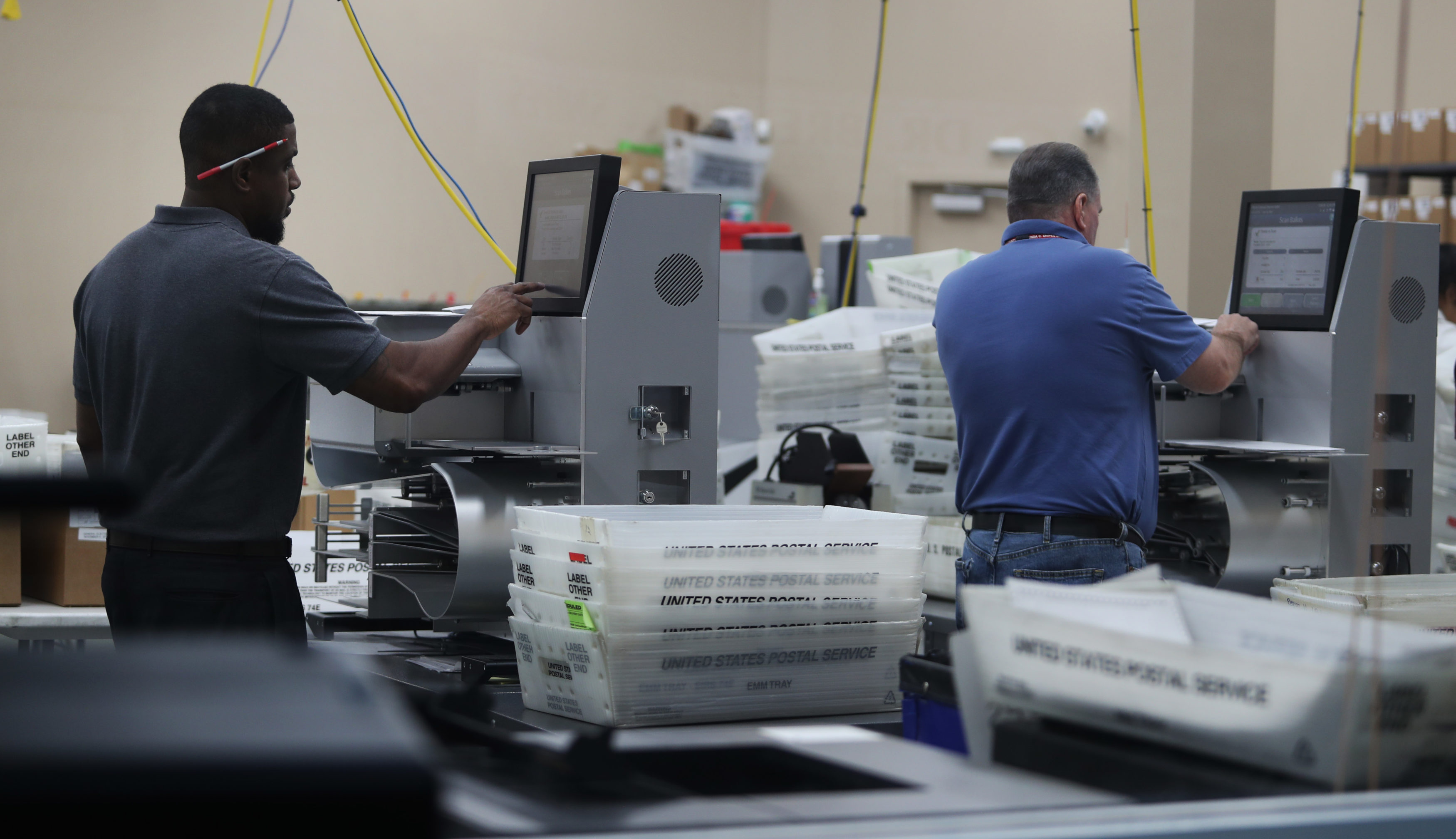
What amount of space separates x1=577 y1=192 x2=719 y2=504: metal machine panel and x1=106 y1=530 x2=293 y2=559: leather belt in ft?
1.86

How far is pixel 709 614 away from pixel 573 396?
0.97m

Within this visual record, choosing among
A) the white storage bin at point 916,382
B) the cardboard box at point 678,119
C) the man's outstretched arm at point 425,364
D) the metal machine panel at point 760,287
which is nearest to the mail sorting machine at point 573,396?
the man's outstretched arm at point 425,364

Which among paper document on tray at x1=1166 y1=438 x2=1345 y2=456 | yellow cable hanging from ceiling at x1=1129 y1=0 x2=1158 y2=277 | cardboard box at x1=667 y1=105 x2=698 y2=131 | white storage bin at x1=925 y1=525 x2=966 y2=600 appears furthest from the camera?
cardboard box at x1=667 y1=105 x2=698 y2=131

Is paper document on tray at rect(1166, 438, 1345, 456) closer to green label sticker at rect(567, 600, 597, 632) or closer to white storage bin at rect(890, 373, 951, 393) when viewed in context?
white storage bin at rect(890, 373, 951, 393)

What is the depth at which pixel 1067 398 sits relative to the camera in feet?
7.11

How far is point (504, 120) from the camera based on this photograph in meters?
7.16

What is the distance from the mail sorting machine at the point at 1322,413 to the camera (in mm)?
2594

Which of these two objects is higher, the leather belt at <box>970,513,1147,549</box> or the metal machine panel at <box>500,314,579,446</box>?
the metal machine panel at <box>500,314,579,446</box>

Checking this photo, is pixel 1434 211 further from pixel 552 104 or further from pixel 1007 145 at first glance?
pixel 552 104

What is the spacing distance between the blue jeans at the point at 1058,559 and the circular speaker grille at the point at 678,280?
651 millimetres

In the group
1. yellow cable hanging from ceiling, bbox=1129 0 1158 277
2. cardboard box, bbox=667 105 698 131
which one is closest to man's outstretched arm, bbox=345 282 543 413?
yellow cable hanging from ceiling, bbox=1129 0 1158 277

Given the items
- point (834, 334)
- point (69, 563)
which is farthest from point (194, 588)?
point (834, 334)

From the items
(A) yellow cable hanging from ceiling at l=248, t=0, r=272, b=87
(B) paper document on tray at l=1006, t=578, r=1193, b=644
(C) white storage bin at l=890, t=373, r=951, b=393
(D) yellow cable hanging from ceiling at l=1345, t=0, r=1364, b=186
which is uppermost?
(A) yellow cable hanging from ceiling at l=248, t=0, r=272, b=87

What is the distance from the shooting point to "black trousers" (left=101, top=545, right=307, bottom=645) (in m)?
1.81
